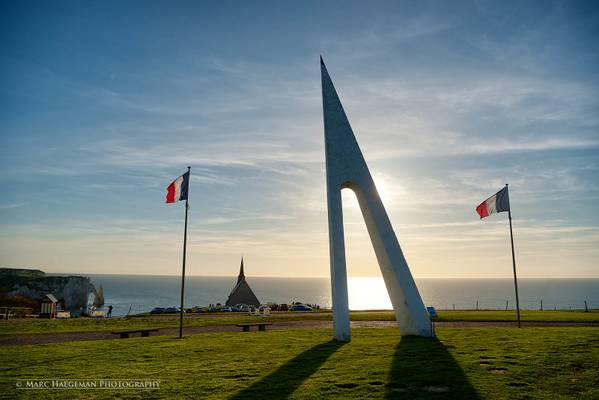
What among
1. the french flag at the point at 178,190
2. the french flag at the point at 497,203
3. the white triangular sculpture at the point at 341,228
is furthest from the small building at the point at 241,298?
the white triangular sculpture at the point at 341,228

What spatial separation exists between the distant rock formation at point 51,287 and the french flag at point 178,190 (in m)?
84.4

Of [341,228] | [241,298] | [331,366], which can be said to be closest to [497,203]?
[341,228]

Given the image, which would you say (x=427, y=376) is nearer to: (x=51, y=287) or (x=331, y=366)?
(x=331, y=366)

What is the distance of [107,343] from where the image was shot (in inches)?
735

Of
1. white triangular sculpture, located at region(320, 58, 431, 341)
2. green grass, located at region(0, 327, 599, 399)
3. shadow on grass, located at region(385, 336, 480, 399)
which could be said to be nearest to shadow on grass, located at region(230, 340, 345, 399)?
green grass, located at region(0, 327, 599, 399)

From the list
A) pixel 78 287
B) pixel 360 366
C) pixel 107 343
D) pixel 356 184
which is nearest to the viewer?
pixel 360 366

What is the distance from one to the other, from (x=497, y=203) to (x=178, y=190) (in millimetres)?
19044

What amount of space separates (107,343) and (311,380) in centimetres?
1224

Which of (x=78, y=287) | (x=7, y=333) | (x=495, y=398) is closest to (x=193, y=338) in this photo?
(x=7, y=333)

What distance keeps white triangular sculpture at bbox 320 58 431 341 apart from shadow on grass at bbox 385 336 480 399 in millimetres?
3117

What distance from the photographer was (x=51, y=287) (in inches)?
3730

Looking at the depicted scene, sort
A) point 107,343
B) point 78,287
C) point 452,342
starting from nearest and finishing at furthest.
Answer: point 452,342 → point 107,343 → point 78,287

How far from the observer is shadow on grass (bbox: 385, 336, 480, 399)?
964 centimetres

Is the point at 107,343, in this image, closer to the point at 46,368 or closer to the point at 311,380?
the point at 46,368
